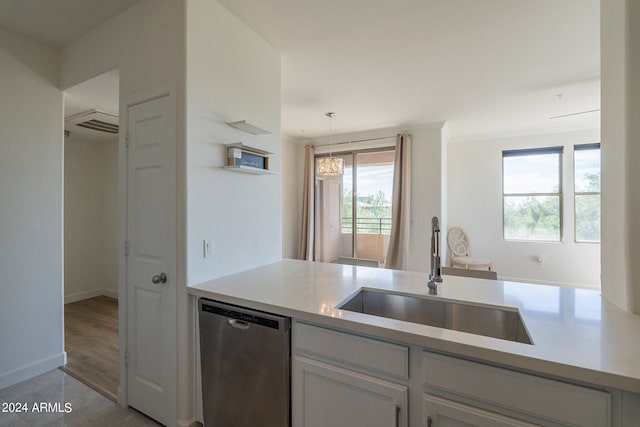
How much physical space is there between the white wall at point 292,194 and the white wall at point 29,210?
345cm

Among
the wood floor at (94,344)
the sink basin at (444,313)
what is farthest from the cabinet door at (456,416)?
the wood floor at (94,344)

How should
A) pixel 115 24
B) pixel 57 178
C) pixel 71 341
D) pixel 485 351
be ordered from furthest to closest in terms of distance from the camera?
pixel 71 341
pixel 57 178
pixel 115 24
pixel 485 351

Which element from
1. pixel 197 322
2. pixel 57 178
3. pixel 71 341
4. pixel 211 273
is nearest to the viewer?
pixel 197 322

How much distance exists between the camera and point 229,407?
62.6 inches

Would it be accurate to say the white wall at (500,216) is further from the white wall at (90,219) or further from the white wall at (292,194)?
the white wall at (90,219)

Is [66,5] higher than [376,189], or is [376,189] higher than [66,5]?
[66,5]

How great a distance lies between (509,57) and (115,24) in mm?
3348

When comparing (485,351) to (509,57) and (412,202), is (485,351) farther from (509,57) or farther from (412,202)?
(412,202)

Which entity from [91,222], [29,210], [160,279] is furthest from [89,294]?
[160,279]

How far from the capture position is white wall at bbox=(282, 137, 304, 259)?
5590mm

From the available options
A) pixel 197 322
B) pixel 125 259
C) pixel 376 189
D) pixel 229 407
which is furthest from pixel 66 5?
pixel 376 189

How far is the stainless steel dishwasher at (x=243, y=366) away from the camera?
1.43 m

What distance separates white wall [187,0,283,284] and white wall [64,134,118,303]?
3.37m

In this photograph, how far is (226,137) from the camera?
2.00m
